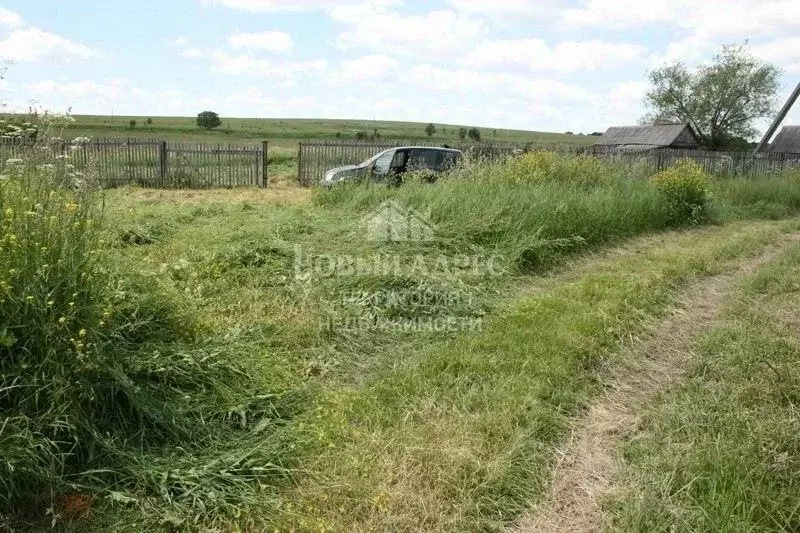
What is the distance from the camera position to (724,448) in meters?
2.86

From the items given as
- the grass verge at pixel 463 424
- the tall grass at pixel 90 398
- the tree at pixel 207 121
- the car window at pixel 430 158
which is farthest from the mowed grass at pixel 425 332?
the tree at pixel 207 121

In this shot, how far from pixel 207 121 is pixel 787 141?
48.3m

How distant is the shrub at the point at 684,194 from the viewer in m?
11.0

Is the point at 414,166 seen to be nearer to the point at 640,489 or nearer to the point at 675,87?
the point at 640,489

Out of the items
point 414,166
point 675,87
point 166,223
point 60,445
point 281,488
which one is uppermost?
point 675,87

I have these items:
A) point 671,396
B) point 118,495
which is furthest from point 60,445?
point 671,396

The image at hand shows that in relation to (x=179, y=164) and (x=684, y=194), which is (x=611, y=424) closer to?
(x=684, y=194)

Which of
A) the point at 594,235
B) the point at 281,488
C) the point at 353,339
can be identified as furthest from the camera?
the point at 594,235

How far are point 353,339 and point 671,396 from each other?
2.29 meters

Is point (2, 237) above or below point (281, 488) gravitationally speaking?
above

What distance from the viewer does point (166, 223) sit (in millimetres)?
7992

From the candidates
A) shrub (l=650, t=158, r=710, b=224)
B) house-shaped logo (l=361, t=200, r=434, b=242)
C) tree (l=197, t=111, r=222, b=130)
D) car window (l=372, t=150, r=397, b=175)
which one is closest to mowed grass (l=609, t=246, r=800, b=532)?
house-shaped logo (l=361, t=200, r=434, b=242)

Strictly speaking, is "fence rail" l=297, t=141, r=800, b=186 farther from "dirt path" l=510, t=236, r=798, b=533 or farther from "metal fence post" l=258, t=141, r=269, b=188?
"dirt path" l=510, t=236, r=798, b=533

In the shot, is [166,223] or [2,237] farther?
[166,223]
